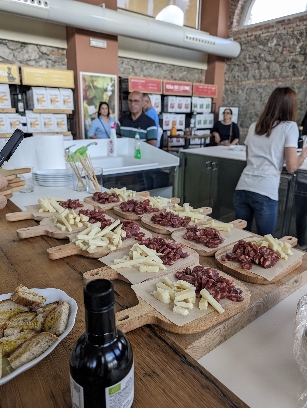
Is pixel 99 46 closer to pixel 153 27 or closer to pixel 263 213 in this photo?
pixel 153 27

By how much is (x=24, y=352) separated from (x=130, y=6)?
Result: 7538mm

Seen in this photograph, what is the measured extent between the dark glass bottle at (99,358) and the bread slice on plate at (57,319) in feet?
0.82

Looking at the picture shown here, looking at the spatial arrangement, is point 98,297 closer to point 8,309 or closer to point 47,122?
point 8,309

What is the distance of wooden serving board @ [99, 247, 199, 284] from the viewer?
109 cm

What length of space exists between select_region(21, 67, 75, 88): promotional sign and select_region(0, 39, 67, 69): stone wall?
1.76 ft

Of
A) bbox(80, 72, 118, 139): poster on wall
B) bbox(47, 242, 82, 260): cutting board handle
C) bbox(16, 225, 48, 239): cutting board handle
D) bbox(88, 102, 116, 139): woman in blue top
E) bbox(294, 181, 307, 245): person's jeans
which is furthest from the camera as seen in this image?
bbox(80, 72, 118, 139): poster on wall

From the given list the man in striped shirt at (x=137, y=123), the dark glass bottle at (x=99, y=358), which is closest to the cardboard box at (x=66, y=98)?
the man in striped shirt at (x=137, y=123)

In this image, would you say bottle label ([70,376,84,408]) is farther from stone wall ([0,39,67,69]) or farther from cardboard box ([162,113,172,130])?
cardboard box ([162,113,172,130])

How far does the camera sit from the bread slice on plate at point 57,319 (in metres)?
0.76

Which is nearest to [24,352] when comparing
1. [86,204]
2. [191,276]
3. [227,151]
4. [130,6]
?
[191,276]

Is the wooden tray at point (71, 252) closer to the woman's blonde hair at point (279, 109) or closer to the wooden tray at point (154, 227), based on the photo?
the wooden tray at point (154, 227)

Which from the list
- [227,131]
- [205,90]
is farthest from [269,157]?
[205,90]

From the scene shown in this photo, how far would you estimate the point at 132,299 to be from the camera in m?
1.02

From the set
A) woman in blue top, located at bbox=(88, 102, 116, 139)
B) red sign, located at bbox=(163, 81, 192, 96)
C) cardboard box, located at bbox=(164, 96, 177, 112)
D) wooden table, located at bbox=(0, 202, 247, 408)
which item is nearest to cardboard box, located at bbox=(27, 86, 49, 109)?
woman in blue top, located at bbox=(88, 102, 116, 139)
